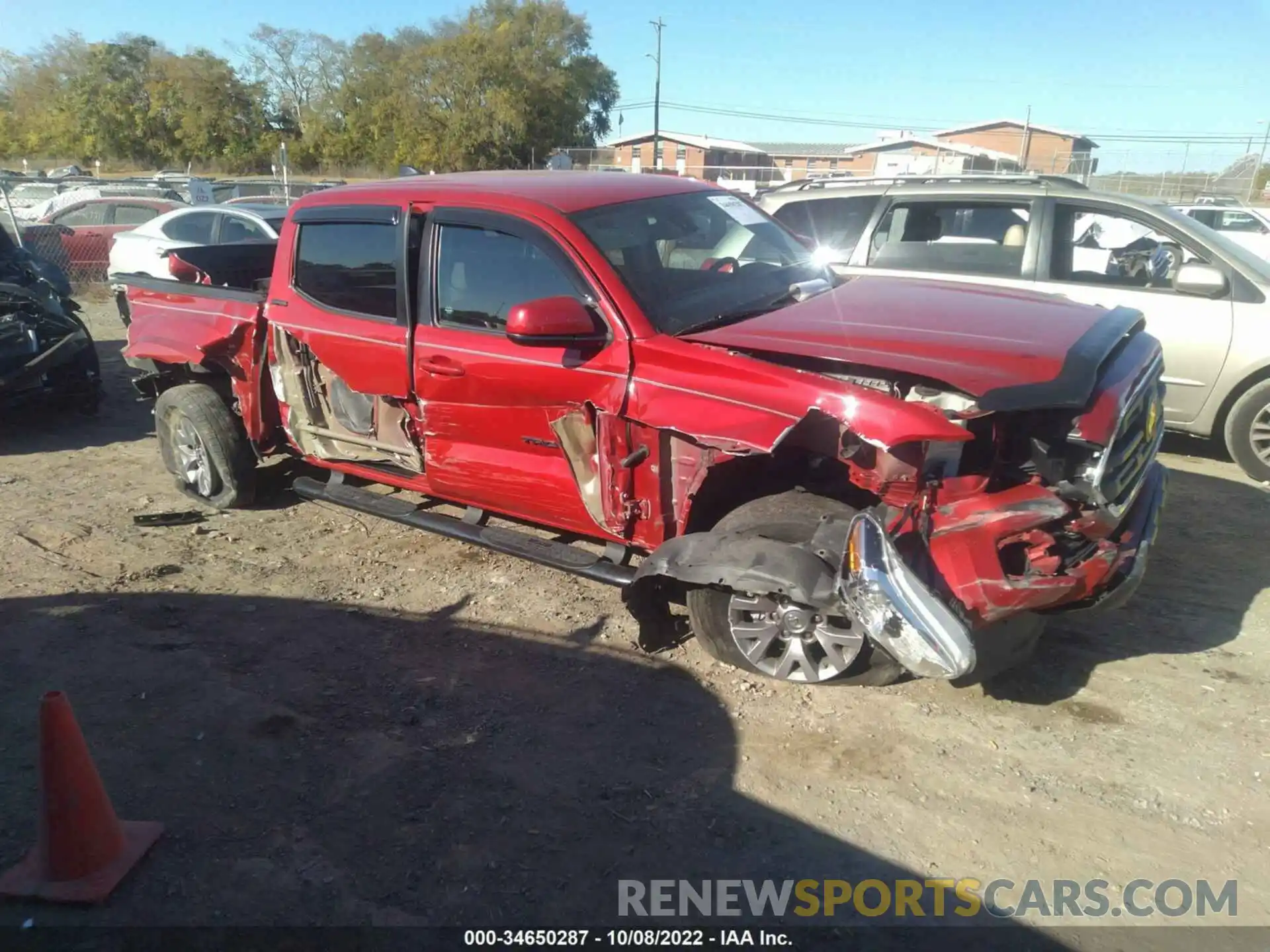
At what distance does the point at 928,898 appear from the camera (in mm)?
2691

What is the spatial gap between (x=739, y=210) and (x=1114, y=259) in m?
3.63

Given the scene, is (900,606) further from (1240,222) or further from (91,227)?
(1240,222)

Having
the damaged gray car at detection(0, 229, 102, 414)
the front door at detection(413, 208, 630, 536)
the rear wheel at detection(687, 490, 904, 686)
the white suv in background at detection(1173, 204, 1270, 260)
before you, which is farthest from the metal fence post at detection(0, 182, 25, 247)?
the white suv in background at detection(1173, 204, 1270, 260)

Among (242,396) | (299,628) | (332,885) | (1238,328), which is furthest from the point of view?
(1238,328)

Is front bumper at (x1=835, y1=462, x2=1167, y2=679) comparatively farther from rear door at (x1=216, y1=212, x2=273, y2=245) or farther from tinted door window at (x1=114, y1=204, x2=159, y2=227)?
tinted door window at (x1=114, y1=204, x2=159, y2=227)

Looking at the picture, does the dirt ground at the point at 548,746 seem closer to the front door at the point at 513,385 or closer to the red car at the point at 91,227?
the front door at the point at 513,385

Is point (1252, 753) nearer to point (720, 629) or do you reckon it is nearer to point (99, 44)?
point (720, 629)

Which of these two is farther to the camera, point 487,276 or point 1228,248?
point 1228,248

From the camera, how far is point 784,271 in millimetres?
4512

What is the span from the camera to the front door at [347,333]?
447cm

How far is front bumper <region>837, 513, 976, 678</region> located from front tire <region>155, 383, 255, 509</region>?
414cm

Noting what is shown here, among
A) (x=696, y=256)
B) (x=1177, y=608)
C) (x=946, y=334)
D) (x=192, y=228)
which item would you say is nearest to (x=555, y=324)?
(x=696, y=256)

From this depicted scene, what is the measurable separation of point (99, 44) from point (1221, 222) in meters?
60.5

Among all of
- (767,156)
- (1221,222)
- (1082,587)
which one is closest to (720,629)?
(1082,587)
